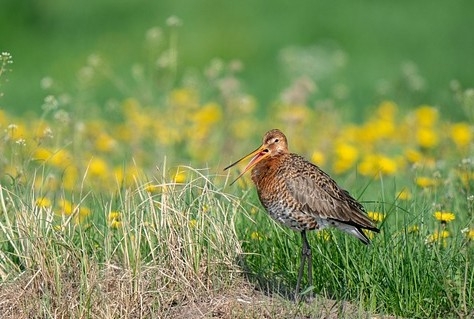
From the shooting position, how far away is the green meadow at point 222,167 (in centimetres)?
615

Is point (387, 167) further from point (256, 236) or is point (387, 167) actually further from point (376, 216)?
point (256, 236)

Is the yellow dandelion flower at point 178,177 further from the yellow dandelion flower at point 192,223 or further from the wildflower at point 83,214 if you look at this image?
the wildflower at point 83,214

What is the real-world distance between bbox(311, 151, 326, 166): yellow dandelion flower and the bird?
11.4ft

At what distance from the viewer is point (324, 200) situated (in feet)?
21.0

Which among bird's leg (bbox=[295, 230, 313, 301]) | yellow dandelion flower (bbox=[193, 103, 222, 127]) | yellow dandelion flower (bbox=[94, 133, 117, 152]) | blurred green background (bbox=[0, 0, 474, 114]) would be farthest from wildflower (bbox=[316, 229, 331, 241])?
blurred green background (bbox=[0, 0, 474, 114])

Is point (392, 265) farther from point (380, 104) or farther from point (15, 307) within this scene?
point (380, 104)

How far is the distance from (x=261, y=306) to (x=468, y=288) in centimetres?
109

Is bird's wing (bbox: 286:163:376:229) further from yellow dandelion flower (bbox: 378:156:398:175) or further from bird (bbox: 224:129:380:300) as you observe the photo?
yellow dandelion flower (bbox: 378:156:398:175)

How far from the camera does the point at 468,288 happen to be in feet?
20.1

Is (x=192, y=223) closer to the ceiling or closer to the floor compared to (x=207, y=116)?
closer to the floor

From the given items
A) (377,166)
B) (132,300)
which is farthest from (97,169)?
(132,300)

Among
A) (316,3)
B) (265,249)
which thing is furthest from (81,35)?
(265,249)

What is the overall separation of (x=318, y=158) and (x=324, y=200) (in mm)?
3819

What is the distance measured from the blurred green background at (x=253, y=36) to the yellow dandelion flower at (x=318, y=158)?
18.6 feet
